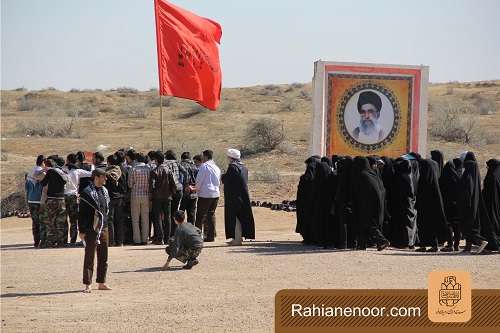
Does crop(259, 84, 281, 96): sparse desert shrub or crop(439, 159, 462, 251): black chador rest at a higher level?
crop(259, 84, 281, 96): sparse desert shrub

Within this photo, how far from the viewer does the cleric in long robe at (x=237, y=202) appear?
1791 cm

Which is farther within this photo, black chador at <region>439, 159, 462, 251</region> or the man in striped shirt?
the man in striped shirt

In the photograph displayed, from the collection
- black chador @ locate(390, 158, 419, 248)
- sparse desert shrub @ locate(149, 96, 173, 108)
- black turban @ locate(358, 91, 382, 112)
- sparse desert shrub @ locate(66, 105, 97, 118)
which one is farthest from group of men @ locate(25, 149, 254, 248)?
sparse desert shrub @ locate(149, 96, 173, 108)

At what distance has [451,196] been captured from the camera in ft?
56.5

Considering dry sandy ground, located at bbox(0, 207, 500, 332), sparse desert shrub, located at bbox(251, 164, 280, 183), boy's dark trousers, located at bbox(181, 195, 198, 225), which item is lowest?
dry sandy ground, located at bbox(0, 207, 500, 332)

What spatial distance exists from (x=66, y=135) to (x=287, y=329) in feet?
111

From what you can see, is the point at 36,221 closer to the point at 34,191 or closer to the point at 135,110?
the point at 34,191

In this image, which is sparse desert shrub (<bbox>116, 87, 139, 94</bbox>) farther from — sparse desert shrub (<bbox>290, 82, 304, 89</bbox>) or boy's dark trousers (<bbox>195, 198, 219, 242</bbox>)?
boy's dark trousers (<bbox>195, 198, 219, 242</bbox>)

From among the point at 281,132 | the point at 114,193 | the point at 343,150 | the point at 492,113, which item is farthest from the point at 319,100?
the point at 492,113

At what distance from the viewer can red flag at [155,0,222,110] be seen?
20.4 meters

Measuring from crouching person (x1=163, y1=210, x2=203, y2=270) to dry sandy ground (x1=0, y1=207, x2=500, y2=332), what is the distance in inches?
8.2

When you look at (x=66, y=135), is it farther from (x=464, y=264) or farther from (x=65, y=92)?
(x=464, y=264)

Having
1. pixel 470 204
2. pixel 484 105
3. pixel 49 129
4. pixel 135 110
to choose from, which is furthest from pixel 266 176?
pixel 484 105

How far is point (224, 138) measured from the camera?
137ft
